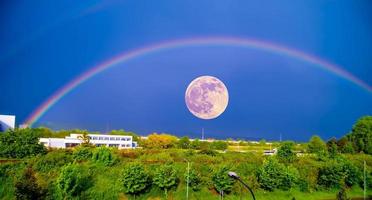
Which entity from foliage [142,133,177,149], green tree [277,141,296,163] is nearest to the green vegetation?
green tree [277,141,296,163]

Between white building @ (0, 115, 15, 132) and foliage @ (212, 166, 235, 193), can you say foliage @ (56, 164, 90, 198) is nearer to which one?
foliage @ (212, 166, 235, 193)

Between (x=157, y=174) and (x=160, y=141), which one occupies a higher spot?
(x=160, y=141)

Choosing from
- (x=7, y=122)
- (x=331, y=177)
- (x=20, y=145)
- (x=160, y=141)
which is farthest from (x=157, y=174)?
(x=160, y=141)

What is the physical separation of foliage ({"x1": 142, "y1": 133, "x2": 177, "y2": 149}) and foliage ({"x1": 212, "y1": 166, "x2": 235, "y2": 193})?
1043 inches

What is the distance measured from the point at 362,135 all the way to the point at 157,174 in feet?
90.0

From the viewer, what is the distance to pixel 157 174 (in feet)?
77.5

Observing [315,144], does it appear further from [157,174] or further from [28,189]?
[28,189]

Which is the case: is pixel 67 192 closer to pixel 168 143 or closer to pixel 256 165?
pixel 256 165

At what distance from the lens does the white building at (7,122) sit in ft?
144

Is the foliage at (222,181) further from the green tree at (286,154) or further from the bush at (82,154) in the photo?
the bush at (82,154)

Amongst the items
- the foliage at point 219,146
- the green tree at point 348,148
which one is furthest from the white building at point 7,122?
the green tree at point 348,148

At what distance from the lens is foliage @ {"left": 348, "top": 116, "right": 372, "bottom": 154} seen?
136 ft

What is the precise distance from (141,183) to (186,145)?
27190mm

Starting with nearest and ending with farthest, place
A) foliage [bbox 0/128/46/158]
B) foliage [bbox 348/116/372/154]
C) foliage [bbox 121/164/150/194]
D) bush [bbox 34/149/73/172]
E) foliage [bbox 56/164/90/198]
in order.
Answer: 1. foliage [bbox 56/164/90/198]
2. foliage [bbox 121/164/150/194]
3. bush [bbox 34/149/73/172]
4. foliage [bbox 0/128/46/158]
5. foliage [bbox 348/116/372/154]
